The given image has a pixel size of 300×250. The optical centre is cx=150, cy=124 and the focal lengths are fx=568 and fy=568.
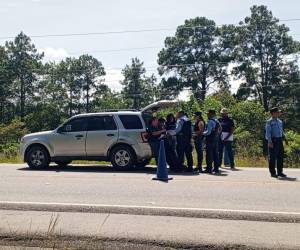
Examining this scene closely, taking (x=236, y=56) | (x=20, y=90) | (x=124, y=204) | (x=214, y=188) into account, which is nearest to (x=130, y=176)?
(x=214, y=188)

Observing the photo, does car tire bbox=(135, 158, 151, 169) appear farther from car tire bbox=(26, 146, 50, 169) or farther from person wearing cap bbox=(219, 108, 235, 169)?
car tire bbox=(26, 146, 50, 169)

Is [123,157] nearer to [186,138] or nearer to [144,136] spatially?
[144,136]

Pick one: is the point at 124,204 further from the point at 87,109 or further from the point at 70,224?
the point at 87,109

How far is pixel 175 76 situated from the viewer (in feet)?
223

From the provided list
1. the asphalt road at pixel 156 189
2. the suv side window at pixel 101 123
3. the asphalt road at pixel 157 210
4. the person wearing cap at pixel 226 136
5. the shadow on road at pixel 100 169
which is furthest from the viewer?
the person wearing cap at pixel 226 136

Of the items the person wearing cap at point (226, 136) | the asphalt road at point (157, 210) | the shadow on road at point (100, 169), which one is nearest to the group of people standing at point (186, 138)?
the shadow on road at point (100, 169)

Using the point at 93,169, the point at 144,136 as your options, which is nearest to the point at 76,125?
the point at 93,169

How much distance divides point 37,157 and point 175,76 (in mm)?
52675

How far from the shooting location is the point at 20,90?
246 ft

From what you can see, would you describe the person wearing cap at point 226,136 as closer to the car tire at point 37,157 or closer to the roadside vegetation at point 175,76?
the car tire at point 37,157

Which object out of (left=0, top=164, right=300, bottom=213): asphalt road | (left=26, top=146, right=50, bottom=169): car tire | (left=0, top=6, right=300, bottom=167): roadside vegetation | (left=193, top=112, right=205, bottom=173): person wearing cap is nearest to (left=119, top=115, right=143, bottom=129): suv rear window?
(left=0, top=164, right=300, bottom=213): asphalt road

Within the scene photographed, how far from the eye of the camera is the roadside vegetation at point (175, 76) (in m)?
60.2

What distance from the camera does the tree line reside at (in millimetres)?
60531

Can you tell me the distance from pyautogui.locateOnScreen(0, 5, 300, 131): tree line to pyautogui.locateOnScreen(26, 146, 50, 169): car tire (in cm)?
4341
